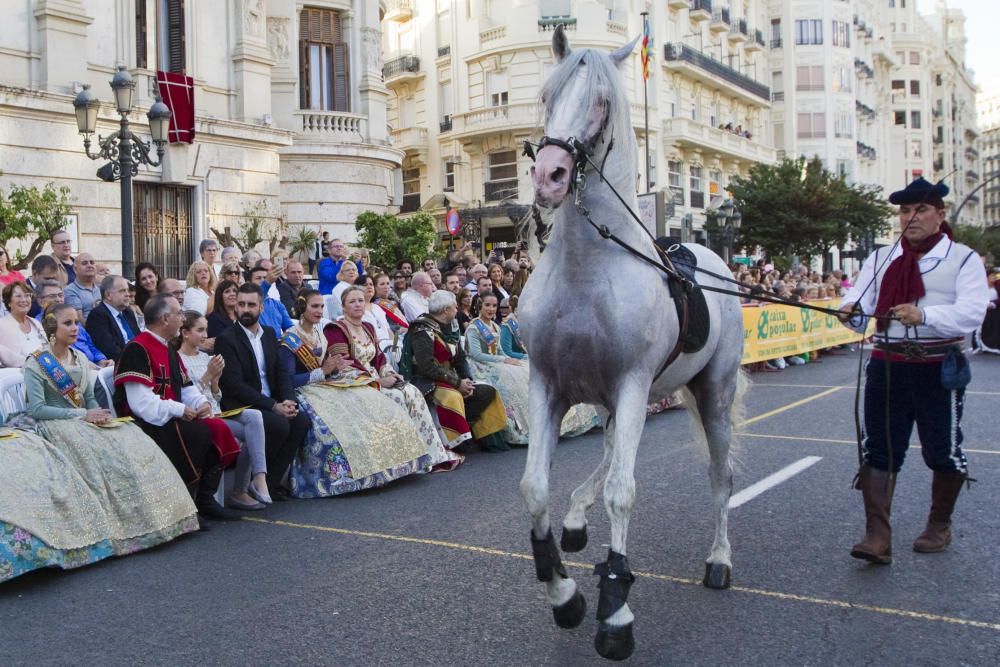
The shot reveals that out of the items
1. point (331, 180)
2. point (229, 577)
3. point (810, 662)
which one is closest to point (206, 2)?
point (331, 180)

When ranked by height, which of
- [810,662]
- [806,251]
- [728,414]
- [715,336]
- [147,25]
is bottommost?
[810,662]

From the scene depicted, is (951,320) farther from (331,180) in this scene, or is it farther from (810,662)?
(331,180)

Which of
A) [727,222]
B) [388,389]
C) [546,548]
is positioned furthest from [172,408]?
[727,222]

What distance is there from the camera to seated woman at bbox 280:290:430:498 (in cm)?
789

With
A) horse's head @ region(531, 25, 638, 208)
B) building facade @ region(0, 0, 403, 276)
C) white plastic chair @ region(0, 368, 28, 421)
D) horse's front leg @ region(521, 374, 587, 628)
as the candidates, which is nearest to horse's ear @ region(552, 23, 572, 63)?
horse's head @ region(531, 25, 638, 208)

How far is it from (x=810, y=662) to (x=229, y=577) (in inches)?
130

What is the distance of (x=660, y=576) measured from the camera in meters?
5.25

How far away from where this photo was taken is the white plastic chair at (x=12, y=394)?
21.5 ft

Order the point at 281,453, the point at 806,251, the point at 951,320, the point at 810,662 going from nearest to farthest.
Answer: the point at 810,662, the point at 951,320, the point at 281,453, the point at 806,251

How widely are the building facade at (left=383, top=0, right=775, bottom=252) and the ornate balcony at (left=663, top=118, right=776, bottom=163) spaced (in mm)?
91

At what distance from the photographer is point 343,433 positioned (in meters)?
8.00

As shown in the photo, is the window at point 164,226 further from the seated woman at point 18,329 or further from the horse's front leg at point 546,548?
the horse's front leg at point 546,548

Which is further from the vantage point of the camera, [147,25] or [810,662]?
[147,25]

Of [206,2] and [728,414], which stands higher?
[206,2]
